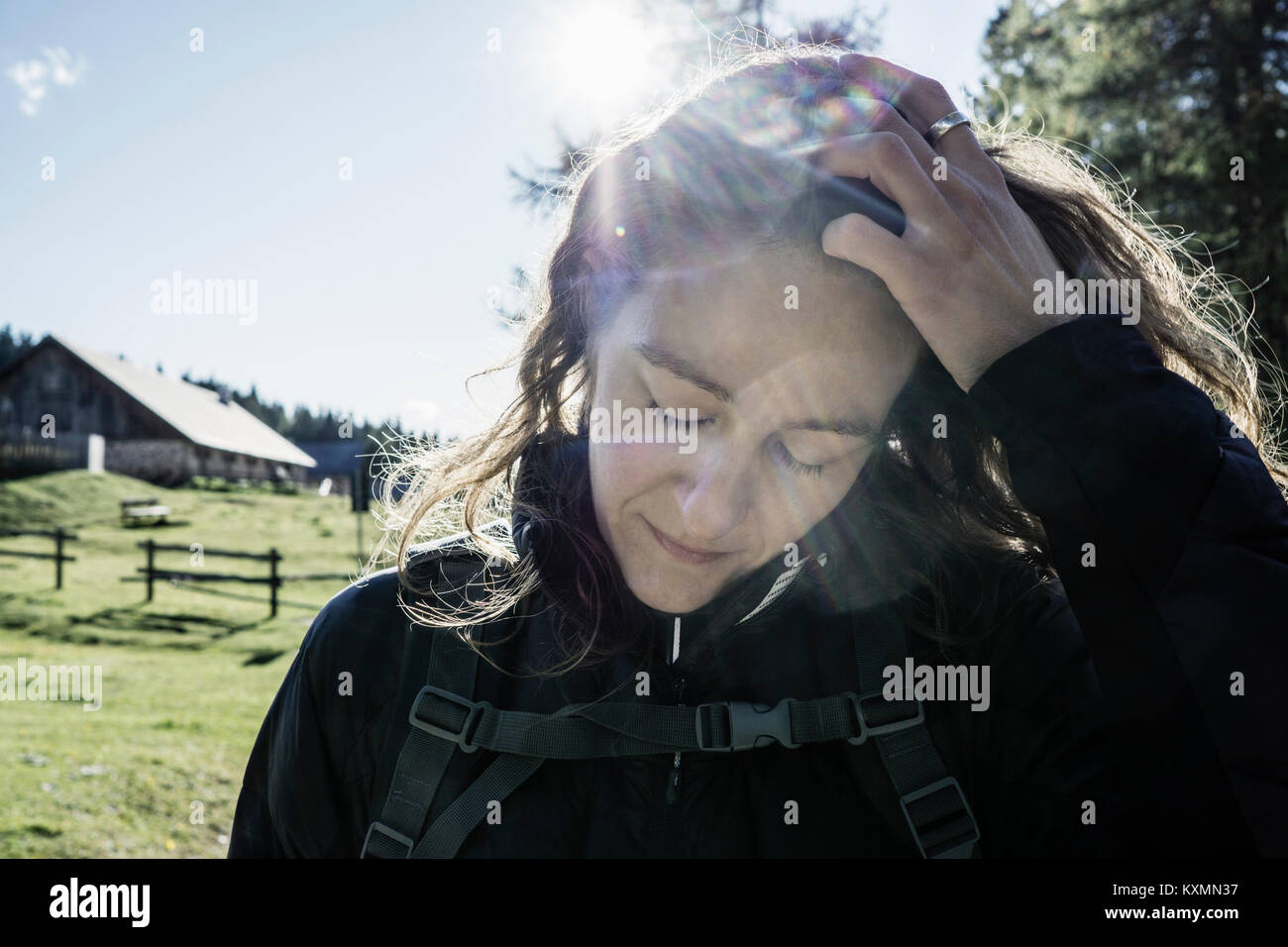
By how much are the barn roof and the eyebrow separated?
144ft

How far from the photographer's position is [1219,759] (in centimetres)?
124

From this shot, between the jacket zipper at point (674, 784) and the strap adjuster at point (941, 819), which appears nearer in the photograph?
the strap adjuster at point (941, 819)

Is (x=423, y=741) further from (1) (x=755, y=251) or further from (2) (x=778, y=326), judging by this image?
(1) (x=755, y=251)

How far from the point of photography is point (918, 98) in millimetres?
1674

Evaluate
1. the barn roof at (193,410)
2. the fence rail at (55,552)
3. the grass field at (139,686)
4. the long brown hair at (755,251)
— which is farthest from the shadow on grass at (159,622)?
the barn roof at (193,410)

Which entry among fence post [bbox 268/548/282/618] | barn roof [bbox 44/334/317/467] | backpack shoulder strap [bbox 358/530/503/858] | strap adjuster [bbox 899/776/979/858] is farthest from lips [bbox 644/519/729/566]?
barn roof [bbox 44/334/317/467]

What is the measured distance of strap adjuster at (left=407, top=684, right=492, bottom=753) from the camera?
62.6 inches

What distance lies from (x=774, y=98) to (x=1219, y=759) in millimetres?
1520

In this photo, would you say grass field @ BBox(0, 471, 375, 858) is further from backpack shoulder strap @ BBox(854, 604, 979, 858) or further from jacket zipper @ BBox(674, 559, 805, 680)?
backpack shoulder strap @ BBox(854, 604, 979, 858)

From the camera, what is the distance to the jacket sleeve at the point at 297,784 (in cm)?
171

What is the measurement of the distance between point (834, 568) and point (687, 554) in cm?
37

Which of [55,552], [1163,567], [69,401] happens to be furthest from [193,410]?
[1163,567]

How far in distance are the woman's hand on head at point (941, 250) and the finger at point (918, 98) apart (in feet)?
0.25

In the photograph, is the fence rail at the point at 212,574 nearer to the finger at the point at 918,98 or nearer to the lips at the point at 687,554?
the lips at the point at 687,554
